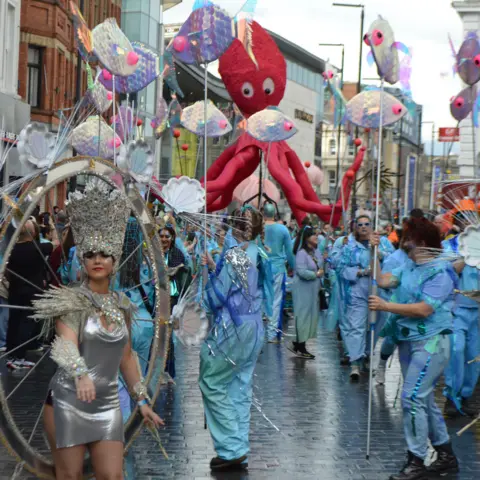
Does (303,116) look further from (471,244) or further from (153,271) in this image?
(153,271)

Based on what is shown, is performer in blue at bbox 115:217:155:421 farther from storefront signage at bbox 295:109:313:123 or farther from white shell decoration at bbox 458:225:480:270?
storefront signage at bbox 295:109:313:123

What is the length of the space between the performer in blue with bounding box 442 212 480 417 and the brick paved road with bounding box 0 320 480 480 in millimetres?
354

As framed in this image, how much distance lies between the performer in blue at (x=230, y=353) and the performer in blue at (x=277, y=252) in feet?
21.6

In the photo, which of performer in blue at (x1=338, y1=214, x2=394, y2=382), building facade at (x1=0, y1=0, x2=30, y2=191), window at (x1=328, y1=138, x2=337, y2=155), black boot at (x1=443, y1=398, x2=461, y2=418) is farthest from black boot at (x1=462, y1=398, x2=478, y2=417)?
window at (x1=328, y1=138, x2=337, y2=155)

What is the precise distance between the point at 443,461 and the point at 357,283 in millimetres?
5125

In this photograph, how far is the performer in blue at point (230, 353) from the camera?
7754 millimetres

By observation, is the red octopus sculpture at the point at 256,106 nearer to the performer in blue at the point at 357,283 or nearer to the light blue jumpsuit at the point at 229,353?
the performer in blue at the point at 357,283

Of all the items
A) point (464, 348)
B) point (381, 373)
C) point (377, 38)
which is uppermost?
point (377, 38)

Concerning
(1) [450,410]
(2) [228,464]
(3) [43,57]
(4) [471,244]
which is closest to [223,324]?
(2) [228,464]

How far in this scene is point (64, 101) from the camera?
34.8m

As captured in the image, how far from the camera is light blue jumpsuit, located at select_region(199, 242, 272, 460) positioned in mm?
7773

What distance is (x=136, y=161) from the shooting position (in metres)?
7.03

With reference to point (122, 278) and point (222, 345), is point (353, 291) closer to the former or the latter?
point (122, 278)

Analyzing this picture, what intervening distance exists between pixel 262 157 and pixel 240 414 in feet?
40.2
